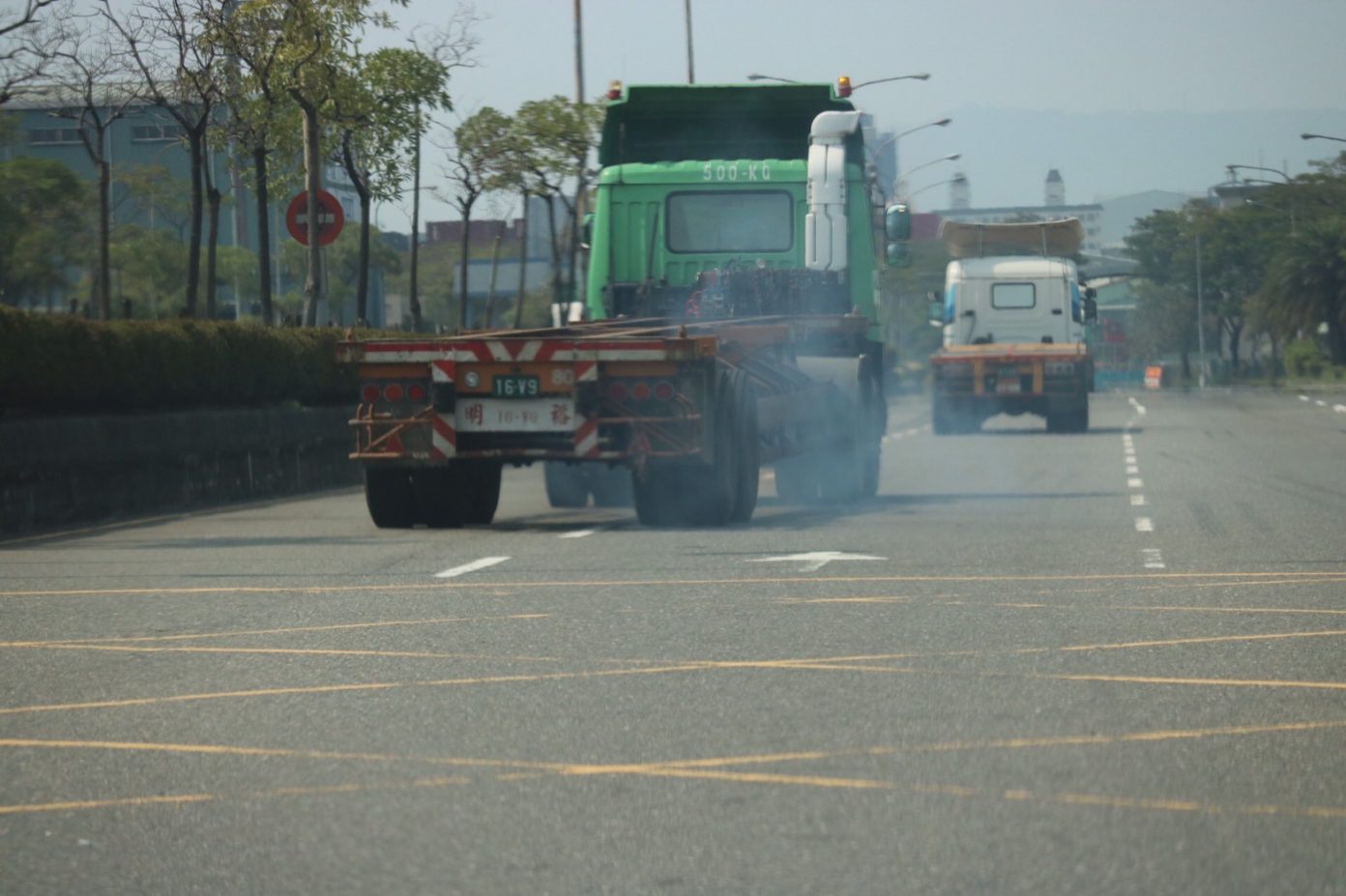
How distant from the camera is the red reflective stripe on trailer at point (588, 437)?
50.4 feet

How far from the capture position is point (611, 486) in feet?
62.4

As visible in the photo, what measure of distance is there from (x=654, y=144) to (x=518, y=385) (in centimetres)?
444

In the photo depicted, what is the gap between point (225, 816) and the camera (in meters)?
5.84

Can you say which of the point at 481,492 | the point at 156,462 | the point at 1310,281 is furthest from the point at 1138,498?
the point at 1310,281

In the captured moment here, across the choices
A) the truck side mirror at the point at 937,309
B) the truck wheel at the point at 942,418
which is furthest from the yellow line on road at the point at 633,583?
the truck side mirror at the point at 937,309

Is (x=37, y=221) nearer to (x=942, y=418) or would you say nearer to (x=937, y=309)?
(x=937, y=309)

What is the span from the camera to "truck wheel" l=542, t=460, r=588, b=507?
61.8 feet

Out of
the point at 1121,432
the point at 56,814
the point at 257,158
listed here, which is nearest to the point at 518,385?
the point at 56,814

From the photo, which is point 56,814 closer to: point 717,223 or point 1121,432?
point 717,223

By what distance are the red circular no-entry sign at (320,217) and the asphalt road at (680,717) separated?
11573 mm

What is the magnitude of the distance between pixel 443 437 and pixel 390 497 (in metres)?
0.92

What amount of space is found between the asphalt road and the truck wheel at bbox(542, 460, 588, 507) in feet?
15.1

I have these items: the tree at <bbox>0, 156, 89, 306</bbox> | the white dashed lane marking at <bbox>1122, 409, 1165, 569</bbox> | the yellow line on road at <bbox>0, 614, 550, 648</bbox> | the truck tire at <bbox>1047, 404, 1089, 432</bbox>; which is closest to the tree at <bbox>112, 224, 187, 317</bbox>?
the tree at <bbox>0, 156, 89, 306</bbox>

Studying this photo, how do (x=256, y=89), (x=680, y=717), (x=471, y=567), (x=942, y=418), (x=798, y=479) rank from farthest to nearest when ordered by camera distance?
(x=942, y=418), (x=256, y=89), (x=798, y=479), (x=471, y=567), (x=680, y=717)
